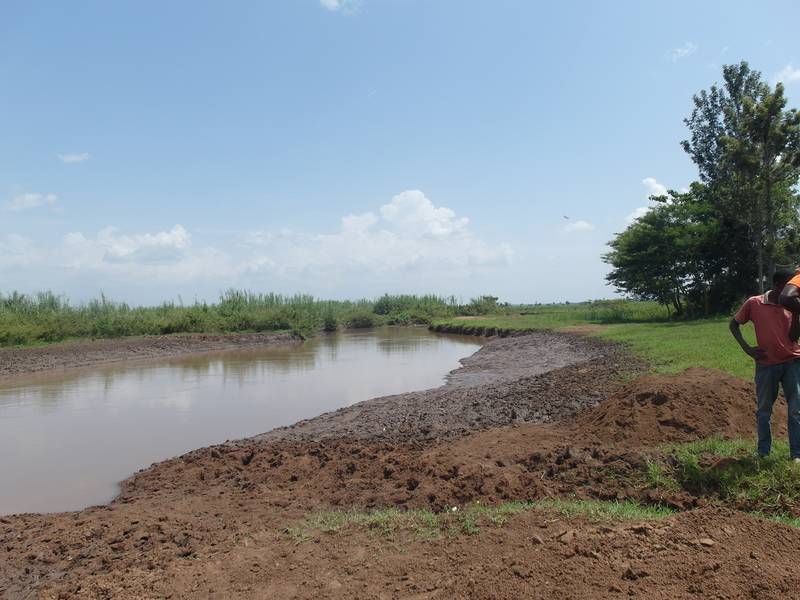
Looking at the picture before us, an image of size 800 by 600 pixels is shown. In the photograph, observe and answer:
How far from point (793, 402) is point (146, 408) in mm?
14757

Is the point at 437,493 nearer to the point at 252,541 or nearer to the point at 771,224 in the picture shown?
the point at 252,541

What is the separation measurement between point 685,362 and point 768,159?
617 inches

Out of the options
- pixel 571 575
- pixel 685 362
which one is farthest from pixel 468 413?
pixel 571 575

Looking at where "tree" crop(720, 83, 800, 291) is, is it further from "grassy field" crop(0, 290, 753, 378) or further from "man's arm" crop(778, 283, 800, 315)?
"man's arm" crop(778, 283, 800, 315)

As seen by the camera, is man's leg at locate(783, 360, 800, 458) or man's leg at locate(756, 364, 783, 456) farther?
man's leg at locate(756, 364, 783, 456)

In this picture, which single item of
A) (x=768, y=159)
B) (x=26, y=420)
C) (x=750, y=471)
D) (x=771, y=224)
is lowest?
(x=26, y=420)

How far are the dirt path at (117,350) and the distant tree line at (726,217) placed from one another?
2543 cm

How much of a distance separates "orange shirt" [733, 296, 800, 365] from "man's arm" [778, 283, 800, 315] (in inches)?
3.5

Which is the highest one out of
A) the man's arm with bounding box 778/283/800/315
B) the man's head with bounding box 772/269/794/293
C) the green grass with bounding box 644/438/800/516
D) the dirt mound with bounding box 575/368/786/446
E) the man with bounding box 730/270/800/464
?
the man's head with bounding box 772/269/794/293

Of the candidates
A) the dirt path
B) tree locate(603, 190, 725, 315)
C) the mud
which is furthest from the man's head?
the dirt path

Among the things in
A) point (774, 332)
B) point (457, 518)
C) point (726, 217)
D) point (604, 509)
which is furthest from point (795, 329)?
point (726, 217)

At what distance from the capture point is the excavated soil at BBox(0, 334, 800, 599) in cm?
349

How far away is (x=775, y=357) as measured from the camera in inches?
209

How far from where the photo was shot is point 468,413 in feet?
33.7
